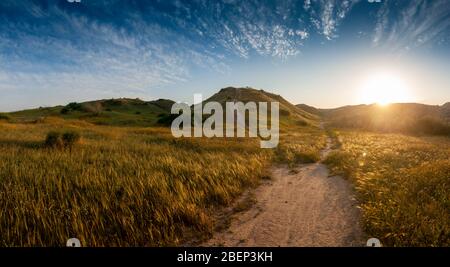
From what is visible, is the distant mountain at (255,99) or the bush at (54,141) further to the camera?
the distant mountain at (255,99)

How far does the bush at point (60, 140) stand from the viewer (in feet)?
53.2

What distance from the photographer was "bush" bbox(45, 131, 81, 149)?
53.2ft

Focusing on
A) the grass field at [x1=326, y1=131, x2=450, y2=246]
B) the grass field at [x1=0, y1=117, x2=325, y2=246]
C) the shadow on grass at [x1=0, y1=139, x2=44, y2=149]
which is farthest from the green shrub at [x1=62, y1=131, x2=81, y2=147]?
the grass field at [x1=326, y1=131, x2=450, y2=246]

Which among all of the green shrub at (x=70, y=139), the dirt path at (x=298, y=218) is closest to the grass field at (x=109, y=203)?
the dirt path at (x=298, y=218)

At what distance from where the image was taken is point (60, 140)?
16438 mm

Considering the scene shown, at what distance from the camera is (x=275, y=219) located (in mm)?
7777

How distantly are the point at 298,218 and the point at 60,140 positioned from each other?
15.4 meters

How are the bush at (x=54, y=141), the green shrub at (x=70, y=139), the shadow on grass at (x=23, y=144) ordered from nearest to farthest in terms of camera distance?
the bush at (x=54, y=141) → the shadow on grass at (x=23, y=144) → the green shrub at (x=70, y=139)

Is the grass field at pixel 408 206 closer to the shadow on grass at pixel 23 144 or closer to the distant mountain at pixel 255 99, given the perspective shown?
the shadow on grass at pixel 23 144

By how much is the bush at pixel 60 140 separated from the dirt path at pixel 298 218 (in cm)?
1287
